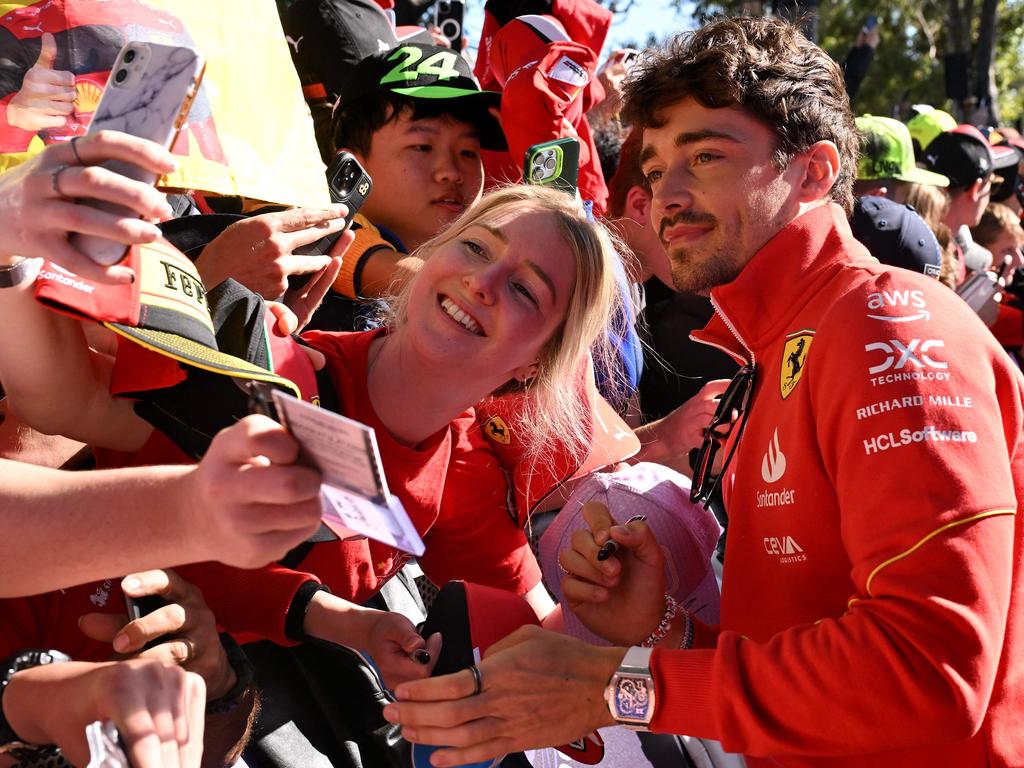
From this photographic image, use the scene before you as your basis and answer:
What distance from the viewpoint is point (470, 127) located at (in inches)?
135

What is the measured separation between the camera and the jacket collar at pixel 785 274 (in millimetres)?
2086

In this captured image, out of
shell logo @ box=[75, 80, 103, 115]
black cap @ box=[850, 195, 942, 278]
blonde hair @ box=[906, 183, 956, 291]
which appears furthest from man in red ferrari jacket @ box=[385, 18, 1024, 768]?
blonde hair @ box=[906, 183, 956, 291]

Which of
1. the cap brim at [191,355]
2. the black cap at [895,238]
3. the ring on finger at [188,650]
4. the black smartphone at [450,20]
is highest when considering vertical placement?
the black smartphone at [450,20]

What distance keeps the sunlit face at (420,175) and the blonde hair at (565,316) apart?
23.7 inches

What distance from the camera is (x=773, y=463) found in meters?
1.95

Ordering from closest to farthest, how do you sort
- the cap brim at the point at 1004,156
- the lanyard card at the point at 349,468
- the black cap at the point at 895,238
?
the lanyard card at the point at 349,468, the black cap at the point at 895,238, the cap brim at the point at 1004,156

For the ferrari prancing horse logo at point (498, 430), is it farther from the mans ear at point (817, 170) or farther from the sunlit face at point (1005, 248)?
the sunlit face at point (1005, 248)

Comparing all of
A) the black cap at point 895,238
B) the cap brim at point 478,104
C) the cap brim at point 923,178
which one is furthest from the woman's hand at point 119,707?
the cap brim at point 923,178

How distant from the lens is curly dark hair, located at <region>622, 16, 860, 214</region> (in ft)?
7.86

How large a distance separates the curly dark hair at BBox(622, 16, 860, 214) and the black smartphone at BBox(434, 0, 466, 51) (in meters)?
3.08

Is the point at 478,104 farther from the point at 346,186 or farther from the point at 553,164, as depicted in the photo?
the point at 346,186

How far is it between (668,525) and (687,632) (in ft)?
1.10

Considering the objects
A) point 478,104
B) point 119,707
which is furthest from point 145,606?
point 478,104

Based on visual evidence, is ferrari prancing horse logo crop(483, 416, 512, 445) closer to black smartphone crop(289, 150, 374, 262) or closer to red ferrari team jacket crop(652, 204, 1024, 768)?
black smartphone crop(289, 150, 374, 262)
